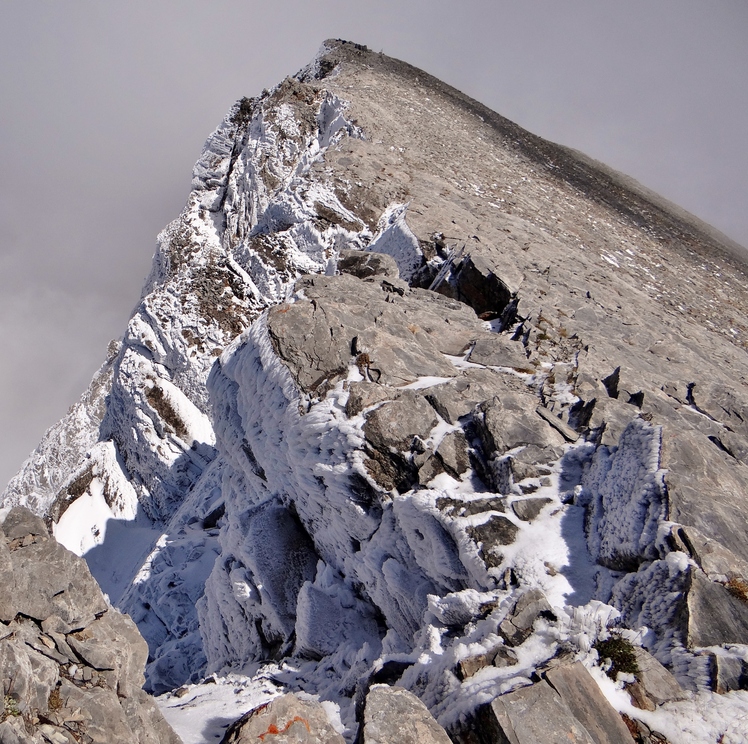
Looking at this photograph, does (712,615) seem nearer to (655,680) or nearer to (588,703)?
(655,680)

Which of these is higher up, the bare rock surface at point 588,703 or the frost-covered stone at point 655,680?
the frost-covered stone at point 655,680

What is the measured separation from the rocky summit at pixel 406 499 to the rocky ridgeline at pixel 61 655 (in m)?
0.03

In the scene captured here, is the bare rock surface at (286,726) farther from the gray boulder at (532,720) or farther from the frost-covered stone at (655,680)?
the frost-covered stone at (655,680)

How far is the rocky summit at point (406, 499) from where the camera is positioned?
5051mm

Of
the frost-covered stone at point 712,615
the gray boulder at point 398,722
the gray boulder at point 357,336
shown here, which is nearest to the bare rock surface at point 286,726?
the gray boulder at point 398,722

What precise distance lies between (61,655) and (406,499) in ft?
16.3

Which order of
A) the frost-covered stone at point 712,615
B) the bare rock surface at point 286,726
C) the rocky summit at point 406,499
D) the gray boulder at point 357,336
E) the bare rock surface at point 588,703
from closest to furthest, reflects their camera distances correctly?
1. the bare rock surface at point 588,703
2. the bare rock surface at point 286,726
3. the rocky summit at point 406,499
4. the frost-covered stone at point 712,615
5. the gray boulder at point 357,336

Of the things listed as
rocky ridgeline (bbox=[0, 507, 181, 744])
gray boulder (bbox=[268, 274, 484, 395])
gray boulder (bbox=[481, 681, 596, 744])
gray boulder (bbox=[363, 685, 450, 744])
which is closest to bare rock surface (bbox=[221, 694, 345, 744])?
gray boulder (bbox=[363, 685, 450, 744])

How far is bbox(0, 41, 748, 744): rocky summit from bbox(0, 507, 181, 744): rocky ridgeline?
0.03 meters

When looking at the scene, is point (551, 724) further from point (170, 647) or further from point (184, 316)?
point (184, 316)

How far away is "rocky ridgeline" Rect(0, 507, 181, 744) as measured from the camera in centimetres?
442

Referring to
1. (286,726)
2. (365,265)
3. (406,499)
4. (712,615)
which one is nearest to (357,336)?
(406,499)

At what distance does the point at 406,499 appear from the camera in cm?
828

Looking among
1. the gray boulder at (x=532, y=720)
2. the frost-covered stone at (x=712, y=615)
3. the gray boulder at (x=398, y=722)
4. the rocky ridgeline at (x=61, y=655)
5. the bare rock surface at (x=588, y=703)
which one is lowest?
the rocky ridgeline at (x=61, y=655)
